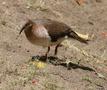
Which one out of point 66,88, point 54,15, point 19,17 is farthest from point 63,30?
point 54,15

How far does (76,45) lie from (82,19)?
2171 mm

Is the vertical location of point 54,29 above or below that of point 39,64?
above

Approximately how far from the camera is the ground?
8219 millimetres

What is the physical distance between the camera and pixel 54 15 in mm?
13375

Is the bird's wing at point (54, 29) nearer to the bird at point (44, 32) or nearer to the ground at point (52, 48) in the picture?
the bird at point (44, 32)

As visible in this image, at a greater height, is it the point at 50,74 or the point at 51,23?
the point at 51,23

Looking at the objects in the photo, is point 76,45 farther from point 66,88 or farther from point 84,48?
point 66,88

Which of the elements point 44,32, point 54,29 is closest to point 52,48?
point 54,29

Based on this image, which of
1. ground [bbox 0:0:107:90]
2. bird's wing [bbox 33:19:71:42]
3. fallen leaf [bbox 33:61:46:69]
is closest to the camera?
ground [bbox 0:0:107:90]

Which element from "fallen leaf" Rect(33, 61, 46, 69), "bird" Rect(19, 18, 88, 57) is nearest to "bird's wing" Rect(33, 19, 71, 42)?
"bird" Rect(19, 18, 88, 57)

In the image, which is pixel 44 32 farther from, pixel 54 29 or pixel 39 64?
pixel 39 64

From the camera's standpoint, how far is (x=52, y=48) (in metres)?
11.0

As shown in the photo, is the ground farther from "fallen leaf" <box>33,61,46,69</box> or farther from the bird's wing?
the bird's wing

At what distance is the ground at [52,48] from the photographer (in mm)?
8219
